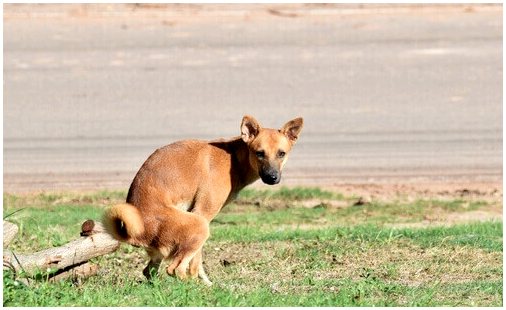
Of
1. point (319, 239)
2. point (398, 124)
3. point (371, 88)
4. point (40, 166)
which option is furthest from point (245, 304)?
point (371, 88)

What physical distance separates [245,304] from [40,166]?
8273 mm

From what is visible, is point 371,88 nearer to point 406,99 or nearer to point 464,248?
point 406,99

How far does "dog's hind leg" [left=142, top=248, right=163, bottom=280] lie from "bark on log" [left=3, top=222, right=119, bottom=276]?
0.28 m

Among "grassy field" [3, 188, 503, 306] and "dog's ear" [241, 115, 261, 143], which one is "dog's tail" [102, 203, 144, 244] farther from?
"dog's ear" [241, 115, 261, 143]

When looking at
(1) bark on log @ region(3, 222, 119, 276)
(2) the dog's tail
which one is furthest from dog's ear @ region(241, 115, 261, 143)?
(1) bark on log @ region(3, 222, 119, 276)

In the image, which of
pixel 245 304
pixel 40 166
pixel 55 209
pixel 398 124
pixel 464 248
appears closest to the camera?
pixel 245 304

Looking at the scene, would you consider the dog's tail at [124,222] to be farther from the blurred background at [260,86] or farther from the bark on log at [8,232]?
the blurred background at [260,86]

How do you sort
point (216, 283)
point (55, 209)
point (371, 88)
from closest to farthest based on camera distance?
point (216, 283) → point (55, 209) → point (371, 88)

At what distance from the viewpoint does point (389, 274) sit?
1014cm

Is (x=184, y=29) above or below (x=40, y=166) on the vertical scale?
above

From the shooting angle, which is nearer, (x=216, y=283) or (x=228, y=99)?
(x=216, y=283)

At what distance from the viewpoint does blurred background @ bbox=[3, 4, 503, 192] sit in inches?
658

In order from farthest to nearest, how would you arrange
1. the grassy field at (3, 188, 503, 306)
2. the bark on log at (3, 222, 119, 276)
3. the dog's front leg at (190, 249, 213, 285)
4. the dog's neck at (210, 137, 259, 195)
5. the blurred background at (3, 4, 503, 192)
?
1. the blurred background at (3, 4, 503, 192)
2. the dog's neck at (210, 137, 259, 195)
3. the dog's front leg at (190, 249, 213, 285)
4. the bark on log at (3, 222, 119, 276)
5. the grassy field at (3, 188, 503, 306)

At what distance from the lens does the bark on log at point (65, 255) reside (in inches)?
372
